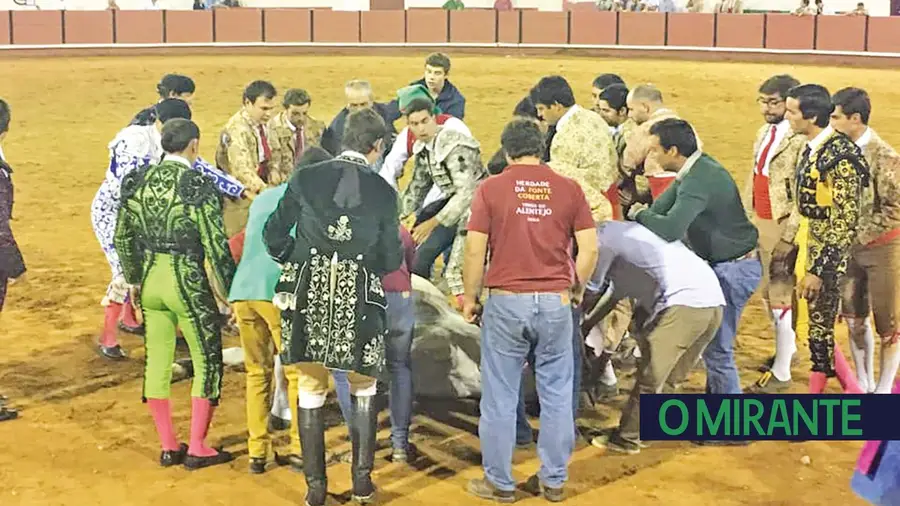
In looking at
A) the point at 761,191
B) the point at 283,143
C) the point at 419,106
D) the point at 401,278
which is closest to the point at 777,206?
the point at 761,191

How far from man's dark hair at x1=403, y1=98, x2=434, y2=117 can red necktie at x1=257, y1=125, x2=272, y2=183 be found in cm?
161

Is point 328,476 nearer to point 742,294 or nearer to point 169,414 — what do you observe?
point 169,414

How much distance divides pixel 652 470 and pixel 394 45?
66.9ft

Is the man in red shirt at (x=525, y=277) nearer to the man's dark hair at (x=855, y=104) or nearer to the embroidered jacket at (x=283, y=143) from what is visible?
the man's dark hair at (x=855, y=104)

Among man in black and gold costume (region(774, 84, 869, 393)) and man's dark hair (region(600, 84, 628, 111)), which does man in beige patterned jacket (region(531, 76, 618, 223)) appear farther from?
man in black and gold costume (region(774, 84, 869, 393))

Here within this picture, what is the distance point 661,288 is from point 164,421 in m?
2.33

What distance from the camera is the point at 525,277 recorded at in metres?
4.64

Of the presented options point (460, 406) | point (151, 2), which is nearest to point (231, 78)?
point (151, 2)

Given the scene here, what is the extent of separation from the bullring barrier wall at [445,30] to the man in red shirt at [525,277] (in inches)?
790

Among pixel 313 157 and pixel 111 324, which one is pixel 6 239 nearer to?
pixel 111 324

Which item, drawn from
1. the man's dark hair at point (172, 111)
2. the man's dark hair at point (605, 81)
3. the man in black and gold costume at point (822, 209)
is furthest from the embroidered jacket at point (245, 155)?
the man in black and gold costume at point (822, 209)

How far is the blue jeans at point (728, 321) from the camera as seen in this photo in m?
5.55

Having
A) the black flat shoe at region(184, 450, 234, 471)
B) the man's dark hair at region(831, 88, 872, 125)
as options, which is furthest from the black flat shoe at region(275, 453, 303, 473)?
the man's dark hair at region(831, 88, 872, 125)

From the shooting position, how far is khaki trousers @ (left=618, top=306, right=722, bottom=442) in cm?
519
